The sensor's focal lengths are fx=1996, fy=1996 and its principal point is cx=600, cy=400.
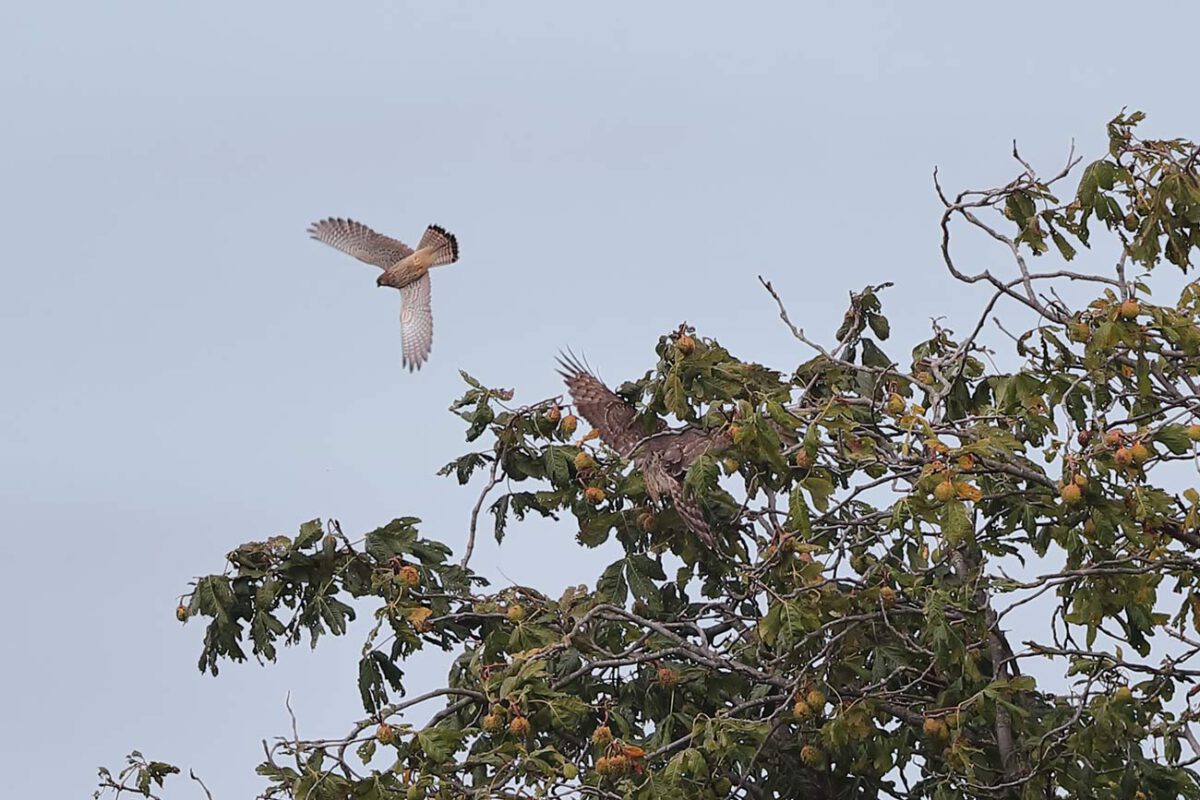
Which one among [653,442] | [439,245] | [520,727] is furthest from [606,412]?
[439,245]

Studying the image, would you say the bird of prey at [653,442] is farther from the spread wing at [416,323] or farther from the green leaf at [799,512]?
the spread wing at [416,323]

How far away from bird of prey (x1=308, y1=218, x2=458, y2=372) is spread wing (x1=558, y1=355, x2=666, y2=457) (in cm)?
537

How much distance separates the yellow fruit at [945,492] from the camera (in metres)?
6.52

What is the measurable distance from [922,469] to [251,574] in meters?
3.07

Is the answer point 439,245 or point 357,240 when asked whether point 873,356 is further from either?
point 357,240

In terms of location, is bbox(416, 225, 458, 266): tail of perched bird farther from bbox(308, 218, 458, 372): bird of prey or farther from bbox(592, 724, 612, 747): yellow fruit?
bbox(592, 724, 612, 747): yellow fruit

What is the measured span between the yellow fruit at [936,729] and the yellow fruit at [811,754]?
51cm

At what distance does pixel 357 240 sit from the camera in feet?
48.5

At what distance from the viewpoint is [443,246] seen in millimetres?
13992

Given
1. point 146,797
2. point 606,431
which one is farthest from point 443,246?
point 146,797

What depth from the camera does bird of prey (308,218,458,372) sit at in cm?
1399

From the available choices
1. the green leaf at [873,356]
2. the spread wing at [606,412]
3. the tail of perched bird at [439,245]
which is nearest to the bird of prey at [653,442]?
the spread wing at [606,412]

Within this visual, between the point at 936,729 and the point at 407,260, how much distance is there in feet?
23.6

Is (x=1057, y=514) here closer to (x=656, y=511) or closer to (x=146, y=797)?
(x=656, y=511)
